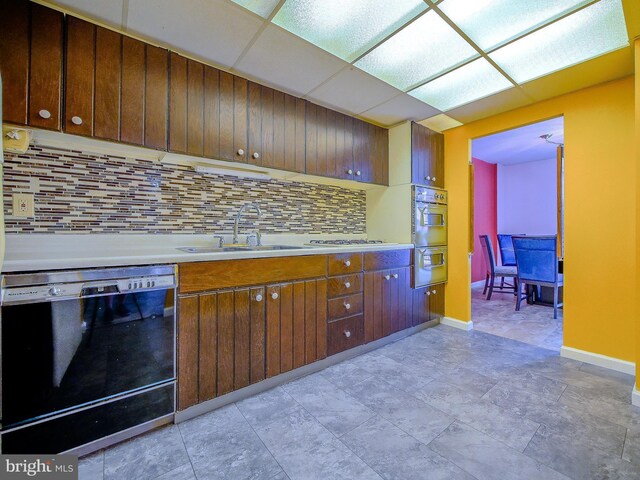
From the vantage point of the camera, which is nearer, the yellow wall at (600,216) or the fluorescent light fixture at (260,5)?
the fluorescent light fixture at (260,5)

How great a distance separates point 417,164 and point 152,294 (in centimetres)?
262

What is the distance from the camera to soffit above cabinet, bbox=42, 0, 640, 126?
1.53m

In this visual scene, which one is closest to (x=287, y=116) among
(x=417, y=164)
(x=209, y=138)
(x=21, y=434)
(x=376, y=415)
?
(x=209, y=138)

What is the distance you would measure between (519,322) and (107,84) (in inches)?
171

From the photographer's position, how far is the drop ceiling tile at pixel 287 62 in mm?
1750

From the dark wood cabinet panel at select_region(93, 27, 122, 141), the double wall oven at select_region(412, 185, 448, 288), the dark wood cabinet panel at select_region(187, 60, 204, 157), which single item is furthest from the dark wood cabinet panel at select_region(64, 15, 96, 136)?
the double wall oven at select_region(412, 185, 448, 288)

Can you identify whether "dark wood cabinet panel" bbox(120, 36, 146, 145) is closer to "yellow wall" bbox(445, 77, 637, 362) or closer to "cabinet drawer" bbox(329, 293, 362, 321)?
"cabinet drawer" bbox(329, 293, 362, 321)

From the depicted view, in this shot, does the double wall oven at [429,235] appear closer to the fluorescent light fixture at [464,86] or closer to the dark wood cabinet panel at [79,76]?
the fluorescent light fixture at [464,86]

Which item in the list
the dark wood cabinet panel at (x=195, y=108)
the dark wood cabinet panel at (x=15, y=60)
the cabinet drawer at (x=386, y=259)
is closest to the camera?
the dark wood cabinet panel at (x=15, y=60)

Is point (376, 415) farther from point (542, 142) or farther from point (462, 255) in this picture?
point (542, 142)

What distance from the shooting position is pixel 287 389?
191cm

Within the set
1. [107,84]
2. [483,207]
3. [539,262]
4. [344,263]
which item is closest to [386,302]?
[344,263]

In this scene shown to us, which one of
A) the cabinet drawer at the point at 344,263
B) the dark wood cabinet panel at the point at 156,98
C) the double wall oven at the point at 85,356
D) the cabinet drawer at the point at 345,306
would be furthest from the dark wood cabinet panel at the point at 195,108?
the cabinet drawer at the point at 345,306

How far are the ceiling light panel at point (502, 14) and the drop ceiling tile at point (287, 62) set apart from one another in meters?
0.74
